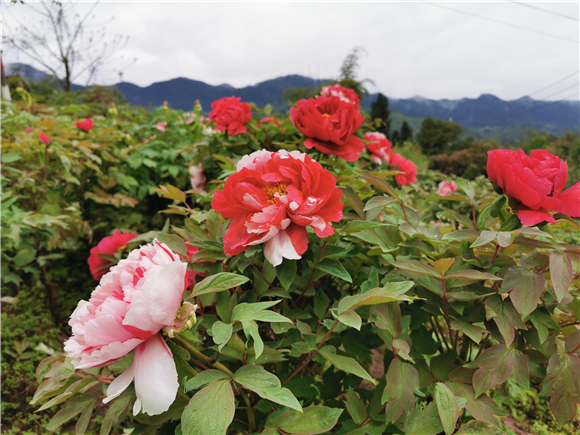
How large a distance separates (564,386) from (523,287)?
186 millimetres

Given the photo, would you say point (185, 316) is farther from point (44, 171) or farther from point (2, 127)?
point (2, 127)

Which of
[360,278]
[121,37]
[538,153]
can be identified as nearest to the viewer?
[538,153]

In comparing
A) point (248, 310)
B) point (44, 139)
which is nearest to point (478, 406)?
point (248, 310)

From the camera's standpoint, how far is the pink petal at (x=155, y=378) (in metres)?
0.47

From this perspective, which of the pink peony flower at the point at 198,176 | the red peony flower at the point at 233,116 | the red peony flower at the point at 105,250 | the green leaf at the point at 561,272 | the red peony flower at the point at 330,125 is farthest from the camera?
the pink peony flower at the point at 198,176

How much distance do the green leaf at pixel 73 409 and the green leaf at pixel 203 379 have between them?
0.29 metres

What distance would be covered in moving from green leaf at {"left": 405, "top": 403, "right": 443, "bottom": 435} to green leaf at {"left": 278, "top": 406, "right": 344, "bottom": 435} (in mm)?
122

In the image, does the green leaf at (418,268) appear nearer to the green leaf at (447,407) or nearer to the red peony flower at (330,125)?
the green leaf at (447,407)

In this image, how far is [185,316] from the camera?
505mm

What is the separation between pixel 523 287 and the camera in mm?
625

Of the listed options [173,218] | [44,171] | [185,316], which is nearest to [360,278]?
[185,316]

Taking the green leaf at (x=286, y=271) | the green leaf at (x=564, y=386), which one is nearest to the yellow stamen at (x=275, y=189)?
the green leaf at (x=286, y=271)

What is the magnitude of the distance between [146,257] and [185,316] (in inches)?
4.3

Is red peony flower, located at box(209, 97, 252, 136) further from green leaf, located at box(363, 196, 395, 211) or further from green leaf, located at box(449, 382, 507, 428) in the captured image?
green leaf, located at box(449, 382, 507, 428)
